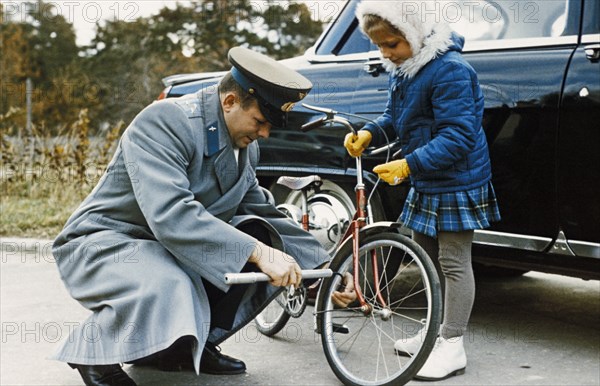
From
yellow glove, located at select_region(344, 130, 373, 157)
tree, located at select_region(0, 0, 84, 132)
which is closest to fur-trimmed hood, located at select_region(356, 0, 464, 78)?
yellow glove, located at select_region(344, 130, 373, 157)

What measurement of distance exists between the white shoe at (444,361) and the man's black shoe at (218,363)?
0.80 m

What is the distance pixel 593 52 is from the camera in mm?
3660

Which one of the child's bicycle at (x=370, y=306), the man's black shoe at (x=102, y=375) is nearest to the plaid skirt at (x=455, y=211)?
the child's bicycle at (x=370, y=306)

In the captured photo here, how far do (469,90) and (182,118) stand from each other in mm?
1220

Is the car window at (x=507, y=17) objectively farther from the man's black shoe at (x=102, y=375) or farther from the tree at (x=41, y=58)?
the tree at (x=41, y=58)

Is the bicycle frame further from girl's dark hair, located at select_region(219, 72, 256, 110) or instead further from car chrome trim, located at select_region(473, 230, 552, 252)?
girl's dark hair, located at select_region(219, 72, 256, 110)

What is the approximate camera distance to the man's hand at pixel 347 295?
374 cm

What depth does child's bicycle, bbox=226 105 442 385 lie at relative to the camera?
3477 mm

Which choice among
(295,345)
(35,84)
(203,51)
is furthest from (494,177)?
(35,84)

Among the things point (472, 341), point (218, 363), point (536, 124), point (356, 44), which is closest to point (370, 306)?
point (218, 363)

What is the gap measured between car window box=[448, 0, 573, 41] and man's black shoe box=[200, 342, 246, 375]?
199 cm

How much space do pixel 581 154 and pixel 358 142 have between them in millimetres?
989

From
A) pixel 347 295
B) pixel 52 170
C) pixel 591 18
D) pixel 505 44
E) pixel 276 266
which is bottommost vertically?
pixel 52 170

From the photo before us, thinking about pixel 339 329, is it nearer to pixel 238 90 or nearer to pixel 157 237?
pixel 157 237
